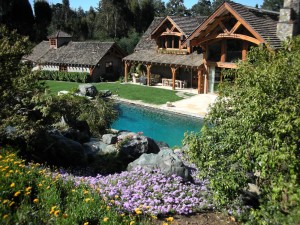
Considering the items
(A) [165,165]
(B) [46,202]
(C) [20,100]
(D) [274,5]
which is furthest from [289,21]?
(D) [274,5]

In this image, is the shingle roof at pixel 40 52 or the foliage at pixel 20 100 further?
the shingle roof at pixel 40 52

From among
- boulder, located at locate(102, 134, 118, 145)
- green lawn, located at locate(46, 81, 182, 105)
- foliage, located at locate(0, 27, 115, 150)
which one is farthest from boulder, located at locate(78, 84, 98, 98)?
foliage, located at locate(0, 27, 115, 150)

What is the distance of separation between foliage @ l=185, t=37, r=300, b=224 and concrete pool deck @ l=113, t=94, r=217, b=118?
14.7 m

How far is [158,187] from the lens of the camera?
27.3 ft

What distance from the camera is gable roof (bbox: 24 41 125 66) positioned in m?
38.8

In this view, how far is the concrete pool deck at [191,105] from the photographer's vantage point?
76.5 feet

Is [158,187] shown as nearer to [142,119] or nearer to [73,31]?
[142,119]

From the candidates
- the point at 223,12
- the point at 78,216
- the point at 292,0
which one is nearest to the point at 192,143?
the point at 78,216

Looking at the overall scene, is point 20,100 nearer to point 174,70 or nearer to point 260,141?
point 260,141

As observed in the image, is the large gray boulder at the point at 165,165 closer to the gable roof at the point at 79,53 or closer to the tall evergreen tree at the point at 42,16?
the gable roof at the point at 79,53

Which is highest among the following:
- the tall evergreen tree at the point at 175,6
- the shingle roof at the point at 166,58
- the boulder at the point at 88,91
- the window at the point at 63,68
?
the tall evergreen tree at the point at 175,6

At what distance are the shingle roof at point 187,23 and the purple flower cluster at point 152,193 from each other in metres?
26.3

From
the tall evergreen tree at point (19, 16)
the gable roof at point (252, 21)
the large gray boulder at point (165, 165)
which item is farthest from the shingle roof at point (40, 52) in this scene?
the large gray boulder at point (165, 165)

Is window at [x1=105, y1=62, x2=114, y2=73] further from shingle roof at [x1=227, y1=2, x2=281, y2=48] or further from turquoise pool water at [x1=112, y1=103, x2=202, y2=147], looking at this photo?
shingle roof at [x1=227, y1=2, x2=281, y2=48]
